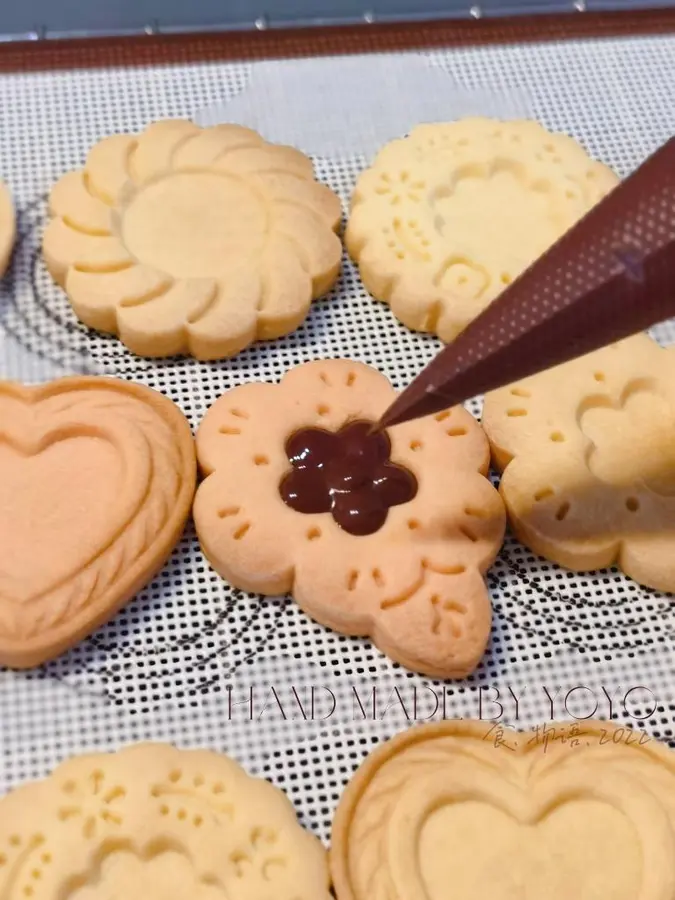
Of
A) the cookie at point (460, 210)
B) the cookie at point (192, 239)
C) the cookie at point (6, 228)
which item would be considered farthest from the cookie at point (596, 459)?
the cookie at point (6, 228)

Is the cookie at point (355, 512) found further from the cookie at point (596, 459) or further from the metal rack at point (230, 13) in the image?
the metal rack at point (230, 13)

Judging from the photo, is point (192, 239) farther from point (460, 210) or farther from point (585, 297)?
point (585, 297)

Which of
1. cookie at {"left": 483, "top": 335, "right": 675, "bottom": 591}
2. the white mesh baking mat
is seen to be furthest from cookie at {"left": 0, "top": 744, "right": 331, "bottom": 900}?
cookie at {"left": 483, "top": 335, "right": 675, "bottom": 591}

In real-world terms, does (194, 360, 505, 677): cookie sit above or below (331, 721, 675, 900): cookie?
above

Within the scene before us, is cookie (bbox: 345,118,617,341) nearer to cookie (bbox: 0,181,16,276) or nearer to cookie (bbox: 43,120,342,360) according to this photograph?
cookie (bbox: 43,120,342,360)

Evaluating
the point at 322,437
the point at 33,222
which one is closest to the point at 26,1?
the point at 33,222

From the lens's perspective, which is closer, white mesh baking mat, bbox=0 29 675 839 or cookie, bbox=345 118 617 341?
white mesh baking mat, bbox=0 29 675 839
